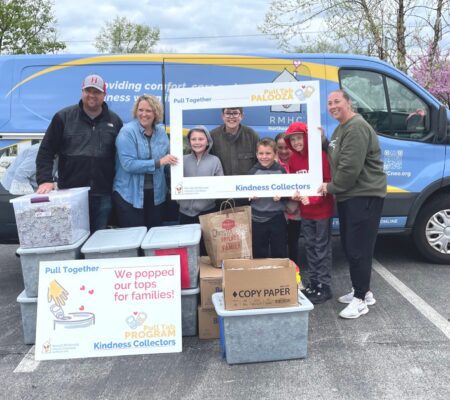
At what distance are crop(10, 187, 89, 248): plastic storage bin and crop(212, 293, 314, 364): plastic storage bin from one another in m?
1.22

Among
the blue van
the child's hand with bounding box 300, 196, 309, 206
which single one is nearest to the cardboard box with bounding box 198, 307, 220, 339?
the child's hand with bounding box 300, 196, 309, 206

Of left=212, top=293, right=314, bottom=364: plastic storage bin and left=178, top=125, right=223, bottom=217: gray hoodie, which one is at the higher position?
left=178, top=125, right=223, bottom=217: gray hoodie

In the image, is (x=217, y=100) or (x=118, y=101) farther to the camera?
(x=118, y=101)

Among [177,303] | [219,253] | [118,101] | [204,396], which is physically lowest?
[204,396]

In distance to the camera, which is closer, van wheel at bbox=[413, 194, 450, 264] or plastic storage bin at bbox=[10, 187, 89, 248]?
plastic storage bin at bbox=[10, 187, 89, 248]

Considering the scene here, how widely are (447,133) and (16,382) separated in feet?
14.3

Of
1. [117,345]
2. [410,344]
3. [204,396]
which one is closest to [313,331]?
[410,344]

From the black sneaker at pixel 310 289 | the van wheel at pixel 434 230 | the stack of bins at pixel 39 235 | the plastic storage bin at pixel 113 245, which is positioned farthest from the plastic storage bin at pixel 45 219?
the van wheel at pixel 434 230

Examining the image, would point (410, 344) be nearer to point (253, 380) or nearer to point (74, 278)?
point (253, 380)

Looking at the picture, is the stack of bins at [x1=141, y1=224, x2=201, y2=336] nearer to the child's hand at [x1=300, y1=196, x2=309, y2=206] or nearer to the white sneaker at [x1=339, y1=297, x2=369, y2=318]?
the child's hand at [x1=300, y1=196, x2=309, y2=206]

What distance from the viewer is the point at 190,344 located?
3432 mm

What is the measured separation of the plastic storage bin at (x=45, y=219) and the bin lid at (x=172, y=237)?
560 mm

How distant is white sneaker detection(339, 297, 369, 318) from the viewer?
375 cm

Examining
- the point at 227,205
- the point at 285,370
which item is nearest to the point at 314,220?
the point at 227,205
